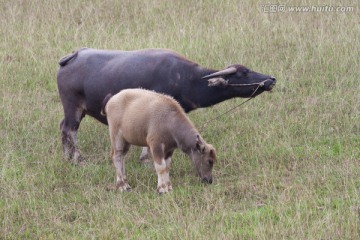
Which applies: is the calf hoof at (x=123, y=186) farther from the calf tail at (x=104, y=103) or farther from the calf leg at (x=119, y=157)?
the calf tail at (x=104, y=103)

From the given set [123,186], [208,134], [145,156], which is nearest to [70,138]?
[145,156]

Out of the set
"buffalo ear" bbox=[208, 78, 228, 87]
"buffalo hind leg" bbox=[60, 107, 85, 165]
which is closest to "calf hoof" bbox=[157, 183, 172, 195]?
"buffalo ear" bbox=[208, 78, 228, 87]

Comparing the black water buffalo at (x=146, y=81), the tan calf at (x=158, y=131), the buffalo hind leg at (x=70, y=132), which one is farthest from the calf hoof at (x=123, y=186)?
the buffalo hind leg at (x=70, y=132)

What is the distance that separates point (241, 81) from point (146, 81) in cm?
125

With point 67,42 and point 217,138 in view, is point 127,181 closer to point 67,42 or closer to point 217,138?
point 217,138

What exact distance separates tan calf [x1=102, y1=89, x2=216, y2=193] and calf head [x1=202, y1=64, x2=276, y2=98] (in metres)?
1.09

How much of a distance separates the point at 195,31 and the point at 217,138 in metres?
3.96

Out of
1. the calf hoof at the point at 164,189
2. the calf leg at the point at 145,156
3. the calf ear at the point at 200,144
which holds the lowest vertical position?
the calf leg at the point at 145,156

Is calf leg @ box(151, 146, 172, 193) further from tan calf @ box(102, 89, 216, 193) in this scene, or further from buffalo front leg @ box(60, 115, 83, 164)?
buffalo front leg @ box(60, 115, 83, 164)

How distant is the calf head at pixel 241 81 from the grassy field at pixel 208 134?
2.32 ft

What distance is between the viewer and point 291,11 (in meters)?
15.6

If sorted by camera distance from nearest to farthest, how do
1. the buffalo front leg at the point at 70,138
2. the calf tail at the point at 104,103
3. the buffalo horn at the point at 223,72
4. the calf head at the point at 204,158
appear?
the calf head at the point at 204,158, the calf tail at the point at 104,103, the buffalo horn at the point at 223,72, the buffalo front leg at the point at 70,138

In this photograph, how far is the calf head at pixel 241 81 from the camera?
1063 centimetres

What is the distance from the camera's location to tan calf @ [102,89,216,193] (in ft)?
31.2
